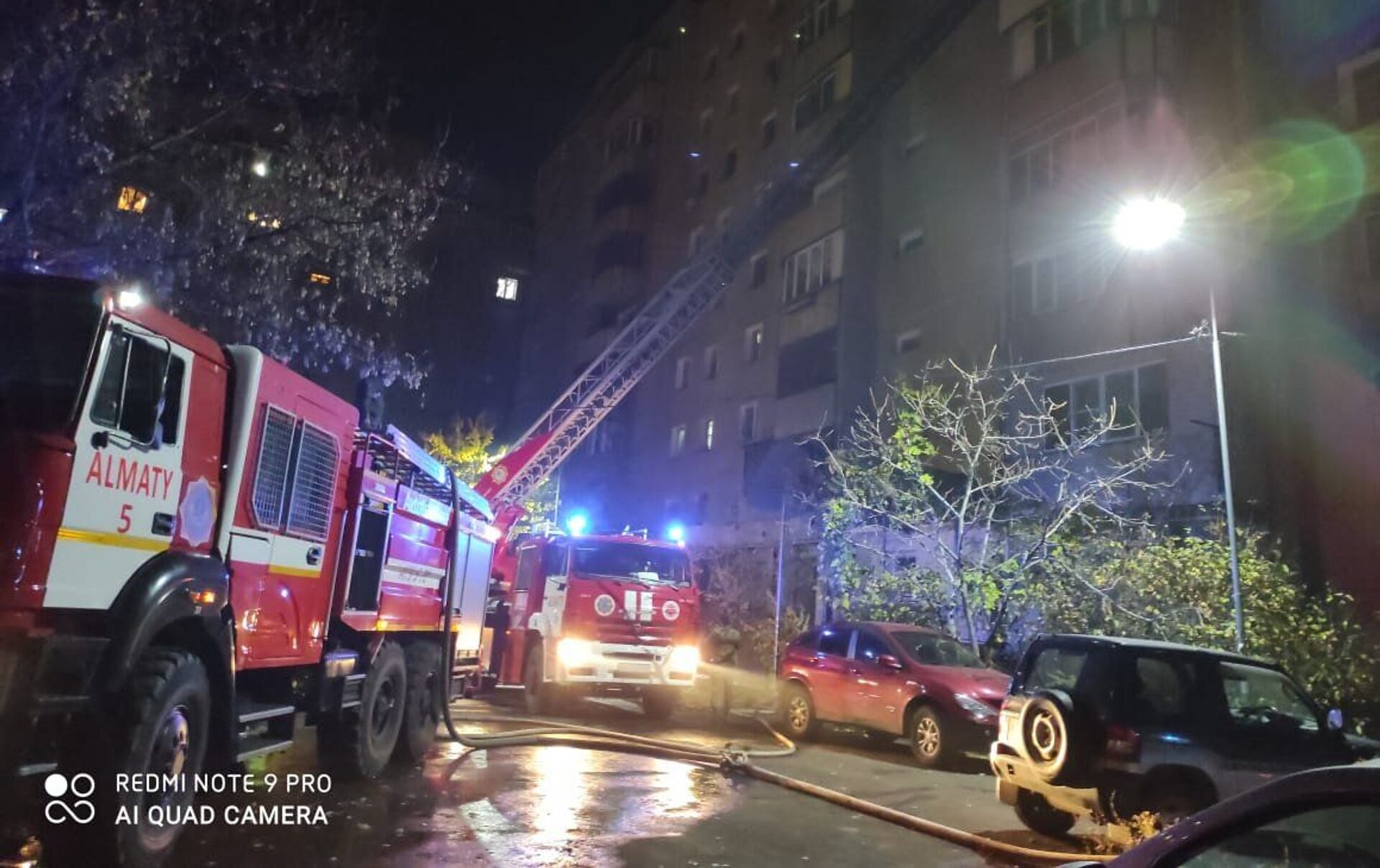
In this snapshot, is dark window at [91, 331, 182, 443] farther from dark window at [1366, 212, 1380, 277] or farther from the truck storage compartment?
dark window at [1366, 212, 1380, 277]

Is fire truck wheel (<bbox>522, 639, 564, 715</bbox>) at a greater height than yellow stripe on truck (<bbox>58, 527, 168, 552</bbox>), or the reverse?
yellow stripe on truck (<bbox>58, 527, 168, 552</bbox>)

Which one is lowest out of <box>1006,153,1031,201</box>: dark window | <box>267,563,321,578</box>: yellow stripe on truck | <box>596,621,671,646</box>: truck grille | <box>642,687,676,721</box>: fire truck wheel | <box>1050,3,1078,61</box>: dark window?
<box>642,687,676,721</box>: fire truck wheel

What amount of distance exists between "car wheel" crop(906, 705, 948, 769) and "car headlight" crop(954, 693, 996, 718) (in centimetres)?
31

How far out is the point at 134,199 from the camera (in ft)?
35.6

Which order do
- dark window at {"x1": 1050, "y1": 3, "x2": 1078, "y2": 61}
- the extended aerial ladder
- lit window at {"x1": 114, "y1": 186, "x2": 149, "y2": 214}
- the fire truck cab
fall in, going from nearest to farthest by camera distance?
lit window at {"x1": 114, "y1": 186, "x2": 149, "y2": 214} → the fire truck cab → the extended aerial ladder → dark window at {"x1": 1050, "y1": 3, "x2": 1078, "y2": 61}

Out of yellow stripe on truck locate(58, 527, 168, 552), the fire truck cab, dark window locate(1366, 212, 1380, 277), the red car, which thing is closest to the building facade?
dark window locate(1366, 212, 1380, 277)

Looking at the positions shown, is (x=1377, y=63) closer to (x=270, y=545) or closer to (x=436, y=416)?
(x=270, y=545)

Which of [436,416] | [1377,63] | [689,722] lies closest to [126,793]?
[689,722]

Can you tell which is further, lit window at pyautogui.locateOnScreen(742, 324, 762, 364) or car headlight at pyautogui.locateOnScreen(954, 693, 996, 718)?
lit window at pyautogui.locateOnScreen(742, 324, 762, 364)

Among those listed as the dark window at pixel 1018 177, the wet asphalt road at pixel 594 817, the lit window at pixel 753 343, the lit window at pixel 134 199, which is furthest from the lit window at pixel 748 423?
the lit window at pixel 134 199

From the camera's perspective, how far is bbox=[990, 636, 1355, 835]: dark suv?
6.82 meters

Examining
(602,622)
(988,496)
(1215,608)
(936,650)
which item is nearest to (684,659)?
(602,622)

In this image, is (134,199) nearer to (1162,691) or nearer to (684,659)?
(684,659)

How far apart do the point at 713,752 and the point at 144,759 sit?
6387 mm
